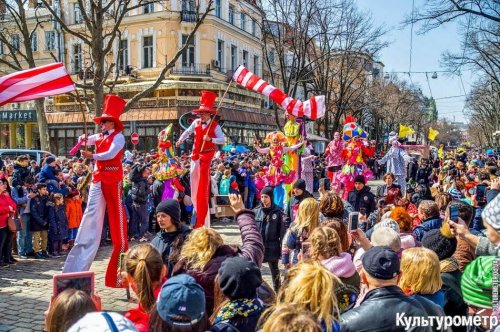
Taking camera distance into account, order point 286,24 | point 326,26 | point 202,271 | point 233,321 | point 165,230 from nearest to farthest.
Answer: point 233,321 < point 202,271 < point 165,230 < point 286,24 < point 326,26

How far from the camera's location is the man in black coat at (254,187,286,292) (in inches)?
255

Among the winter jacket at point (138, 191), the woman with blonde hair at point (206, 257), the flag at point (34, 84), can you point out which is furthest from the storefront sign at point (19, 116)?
the woman with blonde hair at point (206, 257)

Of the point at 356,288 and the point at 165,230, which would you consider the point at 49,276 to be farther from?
the point at 356,288

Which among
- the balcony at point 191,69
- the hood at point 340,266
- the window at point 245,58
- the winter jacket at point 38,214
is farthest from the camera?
the window at point 245,58

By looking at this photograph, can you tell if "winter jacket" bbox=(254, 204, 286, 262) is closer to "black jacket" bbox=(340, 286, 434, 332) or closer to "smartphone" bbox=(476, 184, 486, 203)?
"black jacket" bbox=(340, 286, 434, 332)

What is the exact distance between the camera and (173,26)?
3550 centimetres

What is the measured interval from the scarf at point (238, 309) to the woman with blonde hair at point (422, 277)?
3.87 ft

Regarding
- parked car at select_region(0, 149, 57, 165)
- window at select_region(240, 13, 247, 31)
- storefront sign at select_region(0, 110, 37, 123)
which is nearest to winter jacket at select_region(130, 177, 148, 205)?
parked car at select_region(0, 149, 57, 165)

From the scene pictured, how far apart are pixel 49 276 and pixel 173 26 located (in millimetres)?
30171

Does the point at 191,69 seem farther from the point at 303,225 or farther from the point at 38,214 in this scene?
the point at 303,225

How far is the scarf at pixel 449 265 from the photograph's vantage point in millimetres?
4082

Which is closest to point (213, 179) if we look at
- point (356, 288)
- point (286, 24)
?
point (356, 288)

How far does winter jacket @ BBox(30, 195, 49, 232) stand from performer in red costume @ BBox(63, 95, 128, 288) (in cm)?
281

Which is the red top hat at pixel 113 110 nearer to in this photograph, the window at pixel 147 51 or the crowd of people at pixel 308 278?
the crowd of people at pixel 308 278
